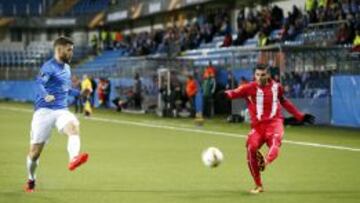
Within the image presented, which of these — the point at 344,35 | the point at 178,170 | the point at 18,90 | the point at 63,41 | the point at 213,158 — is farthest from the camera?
the point at 18,90

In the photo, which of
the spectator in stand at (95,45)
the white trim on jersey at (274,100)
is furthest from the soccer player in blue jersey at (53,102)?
the spectator in stand at (95,45)

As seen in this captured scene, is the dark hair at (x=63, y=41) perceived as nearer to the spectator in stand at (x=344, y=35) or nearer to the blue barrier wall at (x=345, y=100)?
the blue barrier wall at (x=345, y=100)

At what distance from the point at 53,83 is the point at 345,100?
17.7 m

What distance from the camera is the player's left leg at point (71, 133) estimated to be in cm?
1020

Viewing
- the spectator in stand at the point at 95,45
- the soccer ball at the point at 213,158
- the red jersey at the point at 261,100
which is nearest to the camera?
the soccer ball at the point at 213,158

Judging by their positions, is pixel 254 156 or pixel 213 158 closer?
pixel 254 156

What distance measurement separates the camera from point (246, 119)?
2941cm

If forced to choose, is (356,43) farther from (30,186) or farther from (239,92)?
(30,186)

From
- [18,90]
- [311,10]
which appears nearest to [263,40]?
[311,10]

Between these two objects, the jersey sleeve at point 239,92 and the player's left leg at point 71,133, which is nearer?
the player's left leg at point 71,133

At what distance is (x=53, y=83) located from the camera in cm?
1098

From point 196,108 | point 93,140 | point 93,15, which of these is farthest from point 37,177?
point 93,15

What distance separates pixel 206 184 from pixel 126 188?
133cm

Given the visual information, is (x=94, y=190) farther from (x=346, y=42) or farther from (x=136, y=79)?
(x=136, y=79)
